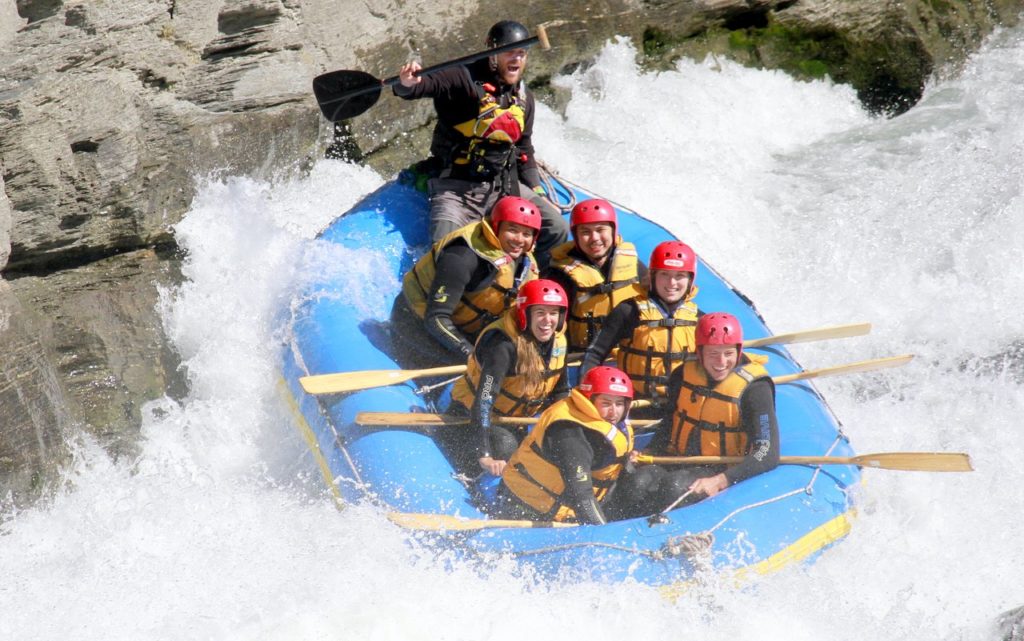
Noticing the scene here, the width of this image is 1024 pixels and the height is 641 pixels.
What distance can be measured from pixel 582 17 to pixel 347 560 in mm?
4737

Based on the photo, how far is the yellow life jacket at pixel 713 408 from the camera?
3984mm

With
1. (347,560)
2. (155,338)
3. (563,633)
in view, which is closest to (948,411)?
(563,633)

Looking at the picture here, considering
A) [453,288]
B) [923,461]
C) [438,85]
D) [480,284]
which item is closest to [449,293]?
[453,288]

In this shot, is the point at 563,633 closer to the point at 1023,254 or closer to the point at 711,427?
the point at 711,427

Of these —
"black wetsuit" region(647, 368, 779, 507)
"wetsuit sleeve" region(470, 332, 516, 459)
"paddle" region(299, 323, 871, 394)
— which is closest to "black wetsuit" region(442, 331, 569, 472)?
"wetsuit sleeve" region(470, 332, 516, 459)

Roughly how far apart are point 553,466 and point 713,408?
628mm

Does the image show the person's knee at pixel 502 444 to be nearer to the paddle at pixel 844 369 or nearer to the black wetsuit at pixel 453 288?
the black wetsuit at pixel 453 288

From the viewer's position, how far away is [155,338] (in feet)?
18.7

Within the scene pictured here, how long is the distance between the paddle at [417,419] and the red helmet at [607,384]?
0.40 metres

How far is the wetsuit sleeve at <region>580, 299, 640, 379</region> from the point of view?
4.30 metres

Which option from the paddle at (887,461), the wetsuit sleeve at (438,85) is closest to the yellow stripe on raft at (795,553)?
the paddle at (887,461)

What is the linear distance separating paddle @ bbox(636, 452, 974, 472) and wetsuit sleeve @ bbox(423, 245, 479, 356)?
0.94 m

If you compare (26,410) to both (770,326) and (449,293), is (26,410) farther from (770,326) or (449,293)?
(770,326)

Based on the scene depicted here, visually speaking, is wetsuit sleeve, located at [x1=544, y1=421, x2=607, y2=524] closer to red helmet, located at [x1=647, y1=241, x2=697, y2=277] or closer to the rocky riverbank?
red helmet, located at [x1=647, y1=241, x2=697, y2=277]
